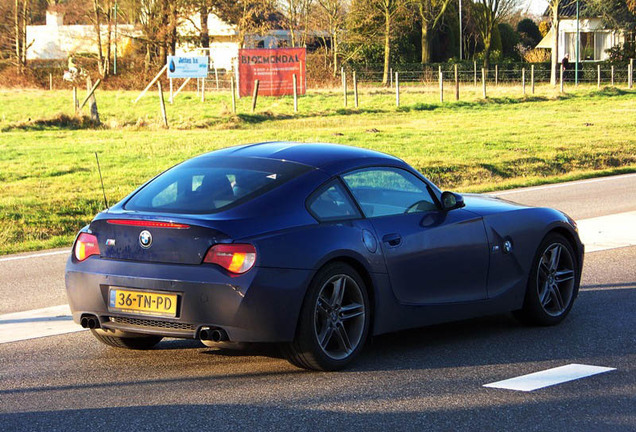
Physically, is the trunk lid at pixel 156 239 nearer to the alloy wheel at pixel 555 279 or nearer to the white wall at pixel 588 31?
the alloy wheel at pixel 555 279

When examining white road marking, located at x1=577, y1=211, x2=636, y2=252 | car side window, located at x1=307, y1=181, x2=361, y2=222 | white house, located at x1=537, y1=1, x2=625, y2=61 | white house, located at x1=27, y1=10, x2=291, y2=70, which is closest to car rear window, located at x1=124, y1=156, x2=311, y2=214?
car side window, located at x1=307, y1=181, x2=361, y2=222

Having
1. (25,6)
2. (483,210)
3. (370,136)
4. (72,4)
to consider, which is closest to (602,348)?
(483,210)

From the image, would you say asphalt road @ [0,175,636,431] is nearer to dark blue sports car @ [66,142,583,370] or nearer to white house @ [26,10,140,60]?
dark blue sports car @ [66,142,583,370]

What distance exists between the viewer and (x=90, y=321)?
6.34 meters

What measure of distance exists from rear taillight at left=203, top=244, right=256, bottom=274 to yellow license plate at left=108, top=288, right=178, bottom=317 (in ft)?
1.06

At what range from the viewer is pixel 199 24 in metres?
62.5

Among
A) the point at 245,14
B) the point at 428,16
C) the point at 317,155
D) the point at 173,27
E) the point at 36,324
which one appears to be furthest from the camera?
the point at 428,16

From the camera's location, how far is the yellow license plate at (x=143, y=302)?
5.98 meters

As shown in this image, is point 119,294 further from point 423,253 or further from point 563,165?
point 563,165

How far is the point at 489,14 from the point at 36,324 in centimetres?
6788

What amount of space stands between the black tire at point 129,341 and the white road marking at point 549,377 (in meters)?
2.28

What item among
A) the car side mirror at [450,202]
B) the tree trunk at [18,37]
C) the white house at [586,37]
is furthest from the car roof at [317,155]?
the white house at [586,37]

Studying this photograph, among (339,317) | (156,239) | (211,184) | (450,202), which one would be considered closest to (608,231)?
(450,202)

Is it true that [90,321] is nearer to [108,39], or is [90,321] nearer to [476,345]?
[476,345]
